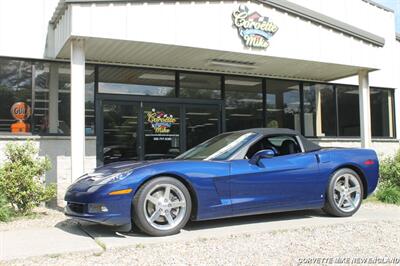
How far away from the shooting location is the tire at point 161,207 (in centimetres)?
601

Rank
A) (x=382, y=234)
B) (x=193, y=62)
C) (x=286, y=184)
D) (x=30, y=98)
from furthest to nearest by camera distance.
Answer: (x=193, y=62) → (x=30, y=98) → (x=286, y=184) → (x=382, y=234)

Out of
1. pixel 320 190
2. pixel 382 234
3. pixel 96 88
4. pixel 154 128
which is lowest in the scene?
pixel 382 234

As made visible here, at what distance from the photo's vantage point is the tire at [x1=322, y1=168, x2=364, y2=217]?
750 centimetres

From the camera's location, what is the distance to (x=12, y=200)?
314 inches

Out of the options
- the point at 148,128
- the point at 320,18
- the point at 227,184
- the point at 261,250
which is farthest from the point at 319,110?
the point at 261,250

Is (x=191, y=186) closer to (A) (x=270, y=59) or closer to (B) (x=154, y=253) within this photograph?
(B) (x=154, y=253)

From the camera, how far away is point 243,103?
13.3m

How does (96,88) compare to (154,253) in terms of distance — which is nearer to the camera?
(154,253)

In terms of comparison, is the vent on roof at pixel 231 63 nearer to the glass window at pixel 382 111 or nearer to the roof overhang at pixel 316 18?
the roof overhang at pixel 316 18

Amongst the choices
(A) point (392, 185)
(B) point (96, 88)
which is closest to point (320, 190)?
(A) point (392, 185)

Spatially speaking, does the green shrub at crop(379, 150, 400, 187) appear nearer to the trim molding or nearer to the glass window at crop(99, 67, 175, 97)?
the trim molding

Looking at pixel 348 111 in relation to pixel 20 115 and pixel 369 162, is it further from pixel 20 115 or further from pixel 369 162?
pixel 20 115

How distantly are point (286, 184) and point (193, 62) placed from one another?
528 cm

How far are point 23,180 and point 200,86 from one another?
5849 millimetres
